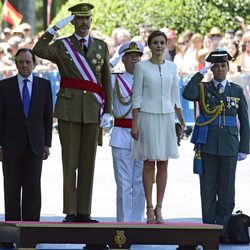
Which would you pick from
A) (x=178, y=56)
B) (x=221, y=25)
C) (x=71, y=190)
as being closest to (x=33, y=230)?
(x=71, y=190)

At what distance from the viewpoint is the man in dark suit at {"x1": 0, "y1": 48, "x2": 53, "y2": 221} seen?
15633mm

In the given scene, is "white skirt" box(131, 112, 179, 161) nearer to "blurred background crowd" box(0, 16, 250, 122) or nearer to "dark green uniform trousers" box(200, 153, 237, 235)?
"dark green uniform trousers" box(200, 153, 237, 235)

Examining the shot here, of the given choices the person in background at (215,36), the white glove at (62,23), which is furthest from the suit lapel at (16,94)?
the person in background at (215,36)

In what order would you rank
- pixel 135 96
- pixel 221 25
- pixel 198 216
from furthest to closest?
pixel 221 25 → pixel 198 216 → pixel 135 96

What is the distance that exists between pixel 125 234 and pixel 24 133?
69.5 inches

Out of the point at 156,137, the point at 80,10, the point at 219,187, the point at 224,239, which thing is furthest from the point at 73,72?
the point at 224,239

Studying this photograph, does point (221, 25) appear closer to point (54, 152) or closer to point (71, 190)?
point (54, 152)

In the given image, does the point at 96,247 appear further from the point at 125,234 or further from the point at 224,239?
the point at 224,239

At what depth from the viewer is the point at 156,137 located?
49.8 ft

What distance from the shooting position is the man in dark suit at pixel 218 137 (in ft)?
53.4

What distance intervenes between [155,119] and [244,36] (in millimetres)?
12501

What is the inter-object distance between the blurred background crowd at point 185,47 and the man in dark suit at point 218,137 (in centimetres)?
1059

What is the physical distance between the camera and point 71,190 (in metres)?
15.2

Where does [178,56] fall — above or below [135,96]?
above
